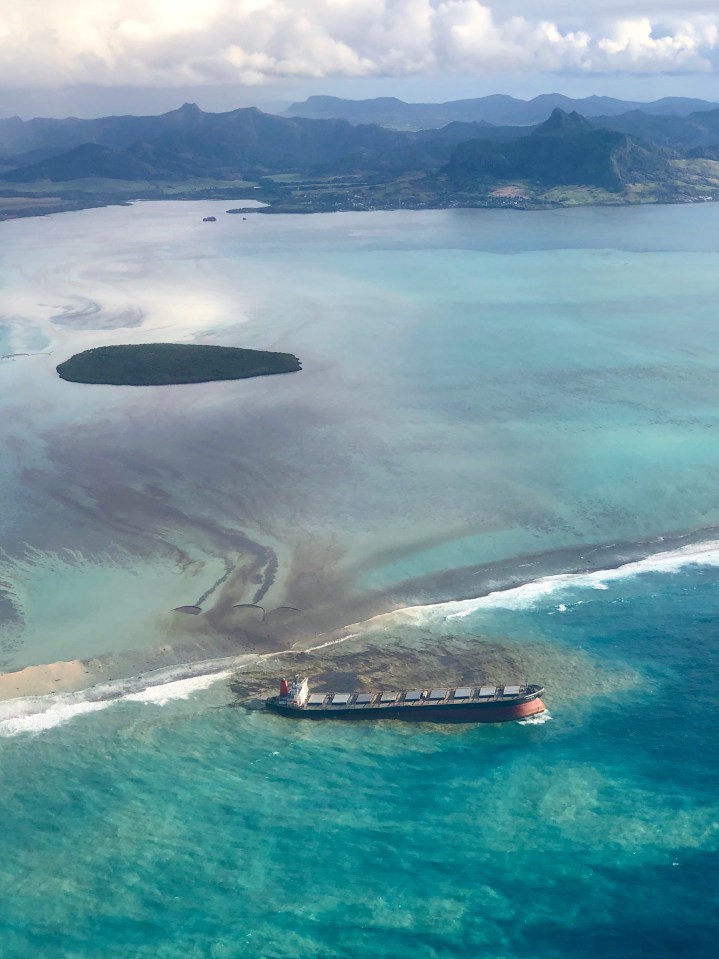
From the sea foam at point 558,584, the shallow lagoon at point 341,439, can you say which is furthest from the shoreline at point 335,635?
the shallow lagoon at point 341,439

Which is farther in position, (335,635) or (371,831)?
(335,635)

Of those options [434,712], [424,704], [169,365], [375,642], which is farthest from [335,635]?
[169,365]

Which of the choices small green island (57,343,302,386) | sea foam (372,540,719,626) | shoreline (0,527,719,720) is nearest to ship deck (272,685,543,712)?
shoreline (0,527,719,720)

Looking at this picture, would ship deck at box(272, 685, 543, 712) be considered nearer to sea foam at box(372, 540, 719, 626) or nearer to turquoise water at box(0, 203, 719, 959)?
turquoise water at box(0, 203, 719, 959)

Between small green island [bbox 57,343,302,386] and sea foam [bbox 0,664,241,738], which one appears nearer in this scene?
sea foam [bbox 0,664,241,738]

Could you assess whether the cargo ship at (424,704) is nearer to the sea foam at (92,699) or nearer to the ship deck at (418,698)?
the ship deck at (418,698)

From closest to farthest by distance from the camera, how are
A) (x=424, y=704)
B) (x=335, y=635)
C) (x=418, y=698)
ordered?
(x=424, y=704), (x=418, y=698), (x=335, y=635)

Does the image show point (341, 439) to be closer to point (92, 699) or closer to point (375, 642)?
point (375, 642)
